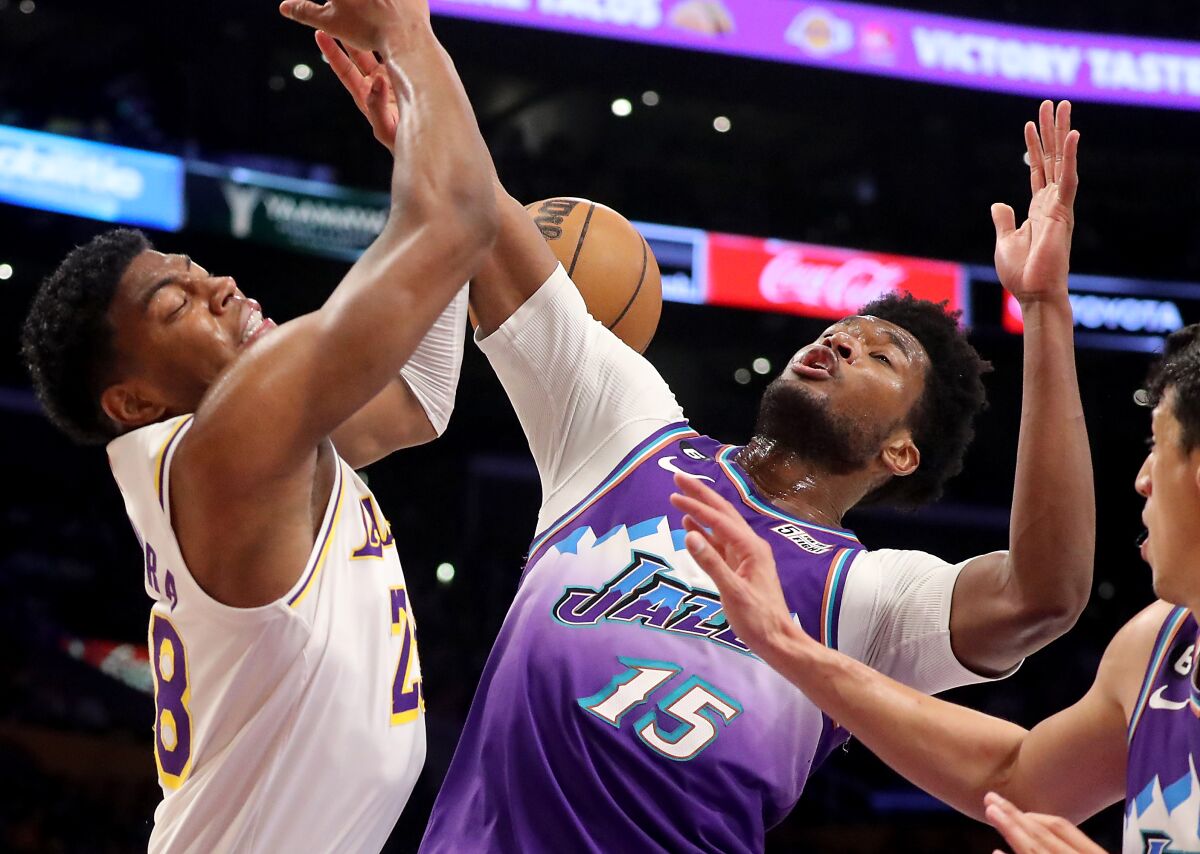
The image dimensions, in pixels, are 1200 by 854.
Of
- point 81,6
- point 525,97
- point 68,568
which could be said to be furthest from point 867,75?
point 68,568

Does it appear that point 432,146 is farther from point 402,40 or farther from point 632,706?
point 632,706

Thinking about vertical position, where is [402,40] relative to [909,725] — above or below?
above

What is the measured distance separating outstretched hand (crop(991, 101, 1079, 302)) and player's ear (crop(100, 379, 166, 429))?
1961 millimetres

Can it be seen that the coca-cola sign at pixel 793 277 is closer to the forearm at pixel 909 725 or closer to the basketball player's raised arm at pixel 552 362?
the basketball player's raised arm at pixel 552 362

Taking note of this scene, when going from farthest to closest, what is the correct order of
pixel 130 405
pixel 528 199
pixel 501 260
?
pixel 528 199 < pixel 501 260 < pixel 130 405

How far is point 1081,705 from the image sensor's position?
8.43 feet

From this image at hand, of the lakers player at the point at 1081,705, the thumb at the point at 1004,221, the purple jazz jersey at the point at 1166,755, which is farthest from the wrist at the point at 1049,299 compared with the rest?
the purple jazz jersey at the point at 1166,755

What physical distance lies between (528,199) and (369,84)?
12.2 meters

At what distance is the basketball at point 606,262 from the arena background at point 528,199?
8.71 m

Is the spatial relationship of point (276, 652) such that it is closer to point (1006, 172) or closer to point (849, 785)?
point (849, 785)

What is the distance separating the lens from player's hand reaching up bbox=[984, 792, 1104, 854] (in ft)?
7.13

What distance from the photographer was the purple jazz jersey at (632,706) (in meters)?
2.93

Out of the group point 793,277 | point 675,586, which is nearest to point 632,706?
point 675,586

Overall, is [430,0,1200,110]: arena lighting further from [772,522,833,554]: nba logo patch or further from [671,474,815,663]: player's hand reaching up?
[671,474,815,663]: player's hand reaching up
